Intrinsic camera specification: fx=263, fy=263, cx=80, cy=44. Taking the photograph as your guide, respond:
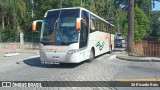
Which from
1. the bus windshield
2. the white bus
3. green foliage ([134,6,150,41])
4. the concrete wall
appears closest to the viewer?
the white bus

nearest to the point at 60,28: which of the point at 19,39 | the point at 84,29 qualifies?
the point at 84,29

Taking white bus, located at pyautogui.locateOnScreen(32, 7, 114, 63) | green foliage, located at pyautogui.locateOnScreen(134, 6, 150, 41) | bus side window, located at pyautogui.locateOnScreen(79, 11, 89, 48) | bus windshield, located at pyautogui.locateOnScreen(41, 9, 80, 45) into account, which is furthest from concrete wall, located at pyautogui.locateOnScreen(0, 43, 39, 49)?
bus windshield, located at pyautogui.locateOnScreen(41, 9, 80, 45)

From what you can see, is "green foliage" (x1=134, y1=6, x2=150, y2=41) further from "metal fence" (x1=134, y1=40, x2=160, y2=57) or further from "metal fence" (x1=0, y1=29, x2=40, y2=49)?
"metal fence" (x1=0, y1=29, x2=40, y2=49)

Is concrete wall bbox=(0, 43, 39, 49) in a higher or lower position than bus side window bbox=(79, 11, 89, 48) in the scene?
lower

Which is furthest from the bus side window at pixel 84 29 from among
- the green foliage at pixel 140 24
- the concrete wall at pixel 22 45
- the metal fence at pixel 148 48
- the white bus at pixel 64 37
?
the green foliage at pixel 140 24

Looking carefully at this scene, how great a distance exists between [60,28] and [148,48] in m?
11.7

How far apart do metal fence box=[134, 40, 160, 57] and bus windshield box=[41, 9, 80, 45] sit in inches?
397

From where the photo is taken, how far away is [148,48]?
75.6 ft

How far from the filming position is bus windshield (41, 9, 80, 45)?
1365cm

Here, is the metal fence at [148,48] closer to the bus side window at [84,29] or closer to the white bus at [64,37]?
the bus side window at [84,29]

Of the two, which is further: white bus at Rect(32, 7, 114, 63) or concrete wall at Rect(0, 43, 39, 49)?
concrete wall at Rect(0, 43, 39, 49)

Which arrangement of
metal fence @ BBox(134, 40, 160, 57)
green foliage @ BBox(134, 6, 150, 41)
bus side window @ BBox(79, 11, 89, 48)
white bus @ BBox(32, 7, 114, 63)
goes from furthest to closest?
green foliage @ BBox(134, 6, 150, 41), metal fence @ BBox(134, 40, 160, 57), bus side window @ BBox(79, 11, 89, 48), white bus @ BBox(32, 7, 114, 63)

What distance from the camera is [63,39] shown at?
44.6ft

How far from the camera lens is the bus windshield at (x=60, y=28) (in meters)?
13.6
